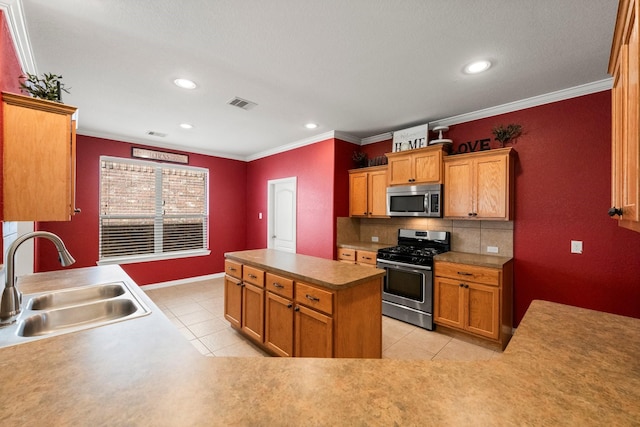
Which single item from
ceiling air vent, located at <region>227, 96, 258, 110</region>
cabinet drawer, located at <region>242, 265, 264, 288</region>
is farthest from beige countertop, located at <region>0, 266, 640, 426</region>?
ceiling air vent, located at <region>227, 96, 258, 110</region>

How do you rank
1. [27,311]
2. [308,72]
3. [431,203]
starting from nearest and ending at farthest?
[27,311] < [308,72] < [431,203]

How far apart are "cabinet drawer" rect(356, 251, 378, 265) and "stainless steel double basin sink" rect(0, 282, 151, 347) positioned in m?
2.77


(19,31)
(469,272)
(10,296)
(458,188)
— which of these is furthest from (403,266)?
(19,31)

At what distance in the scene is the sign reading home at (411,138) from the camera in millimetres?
3654

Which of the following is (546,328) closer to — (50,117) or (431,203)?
(431,203)

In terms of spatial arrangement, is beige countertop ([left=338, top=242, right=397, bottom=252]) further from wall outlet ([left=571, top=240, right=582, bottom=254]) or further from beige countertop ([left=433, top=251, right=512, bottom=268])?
wall outlet ([left=571, top=240, right=582, bottom=254])

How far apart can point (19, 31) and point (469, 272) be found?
412 cm

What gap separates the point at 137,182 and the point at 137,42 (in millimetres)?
3312

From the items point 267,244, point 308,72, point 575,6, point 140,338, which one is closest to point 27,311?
point 140,338

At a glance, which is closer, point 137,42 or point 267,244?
point 137,42

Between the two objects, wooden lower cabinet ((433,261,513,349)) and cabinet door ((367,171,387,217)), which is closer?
wooden lower cabinet ((433,261,513,349))

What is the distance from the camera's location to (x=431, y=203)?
3441mm

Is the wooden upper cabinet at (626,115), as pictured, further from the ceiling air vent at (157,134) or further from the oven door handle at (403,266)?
the ceiling air vent at (157,134)

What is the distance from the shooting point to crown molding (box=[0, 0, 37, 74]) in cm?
155
